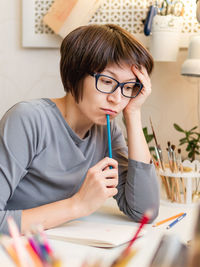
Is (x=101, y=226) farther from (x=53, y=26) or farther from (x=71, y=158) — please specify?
(x=53, y=26)

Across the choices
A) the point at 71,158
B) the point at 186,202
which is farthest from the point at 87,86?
the point at 186,202

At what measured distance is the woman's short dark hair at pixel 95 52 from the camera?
96cm

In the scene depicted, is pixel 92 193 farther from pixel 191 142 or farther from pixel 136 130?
pixel 191 142

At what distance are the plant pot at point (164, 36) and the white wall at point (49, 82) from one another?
0.11m

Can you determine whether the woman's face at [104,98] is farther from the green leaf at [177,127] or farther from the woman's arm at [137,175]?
the green leaf at [177,127]

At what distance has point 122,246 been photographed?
81 cm

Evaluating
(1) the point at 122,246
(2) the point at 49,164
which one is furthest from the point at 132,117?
(1) the point at 122,246

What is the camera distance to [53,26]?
169 centimetres

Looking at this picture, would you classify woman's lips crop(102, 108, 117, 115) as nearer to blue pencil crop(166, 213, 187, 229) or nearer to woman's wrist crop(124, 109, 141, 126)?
woman's wrist crop(124, 109, 141, 126)

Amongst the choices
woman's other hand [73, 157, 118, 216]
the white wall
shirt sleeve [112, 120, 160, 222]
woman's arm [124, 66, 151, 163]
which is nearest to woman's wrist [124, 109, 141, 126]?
woman's arm [124, 66, 151, 163]

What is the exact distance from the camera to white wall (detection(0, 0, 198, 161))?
1693 mm

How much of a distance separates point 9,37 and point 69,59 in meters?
0.87

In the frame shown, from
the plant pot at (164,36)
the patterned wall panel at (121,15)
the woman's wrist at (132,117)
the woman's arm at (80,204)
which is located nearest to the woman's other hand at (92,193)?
the woman's arm at (80,204)

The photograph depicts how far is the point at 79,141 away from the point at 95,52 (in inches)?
8.9
